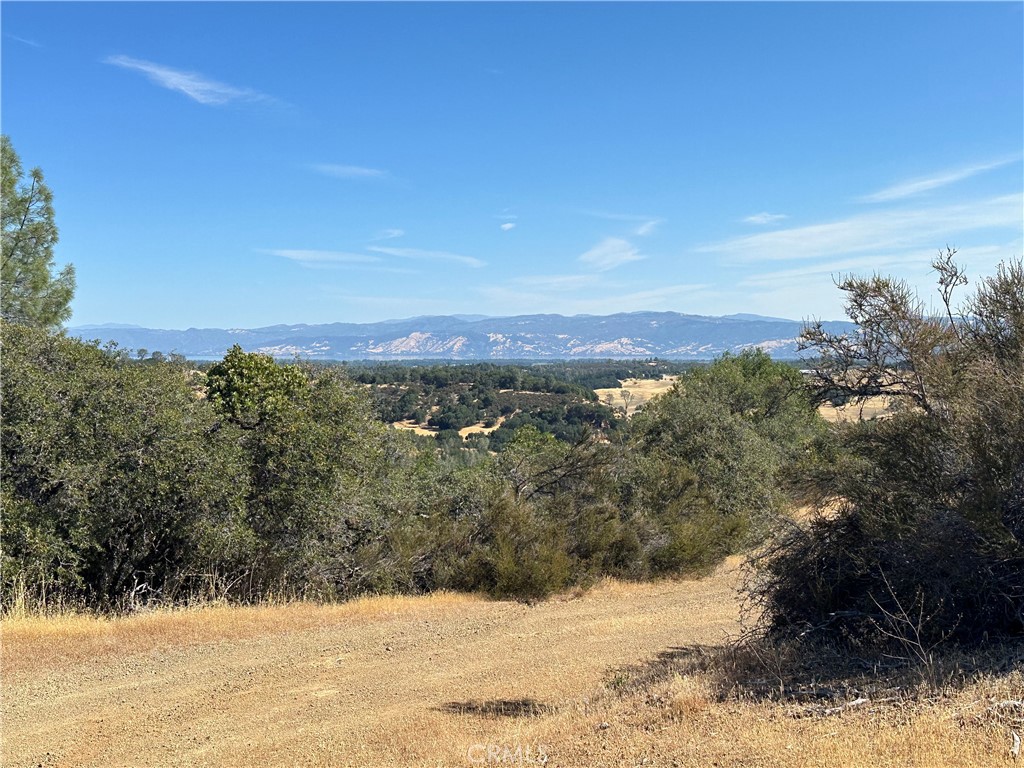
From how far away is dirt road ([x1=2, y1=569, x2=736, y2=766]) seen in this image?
270 inches

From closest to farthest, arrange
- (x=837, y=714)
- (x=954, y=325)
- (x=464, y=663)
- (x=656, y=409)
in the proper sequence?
(x=837, y=714) → (x=954, y=325) → (x=464, y=663) → (x=656, y=409)

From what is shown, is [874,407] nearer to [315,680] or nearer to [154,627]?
[315,680]

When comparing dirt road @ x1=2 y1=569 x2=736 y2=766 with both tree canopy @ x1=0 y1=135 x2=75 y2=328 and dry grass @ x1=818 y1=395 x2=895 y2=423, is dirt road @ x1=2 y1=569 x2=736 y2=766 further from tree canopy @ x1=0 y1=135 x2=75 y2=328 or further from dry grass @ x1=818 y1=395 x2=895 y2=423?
tree canopy @ x1=0 y1=135 x2=75 y2=328

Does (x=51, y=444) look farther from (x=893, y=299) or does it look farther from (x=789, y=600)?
(x=893, y=299)

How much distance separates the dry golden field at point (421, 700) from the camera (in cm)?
562

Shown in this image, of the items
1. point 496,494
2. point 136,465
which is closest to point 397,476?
point 496,494

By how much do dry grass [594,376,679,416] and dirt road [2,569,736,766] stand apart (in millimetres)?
71003

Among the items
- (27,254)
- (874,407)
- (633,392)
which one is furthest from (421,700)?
(633,392)

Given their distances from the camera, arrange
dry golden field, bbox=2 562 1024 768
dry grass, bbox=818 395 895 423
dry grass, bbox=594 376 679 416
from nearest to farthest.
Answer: dry golden field, bbox=2 562 1024 768 < dry grass, bbox=818 395 895 423 < dry grass, bbox=594 376 679 416

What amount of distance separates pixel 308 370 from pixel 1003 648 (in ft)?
47.9

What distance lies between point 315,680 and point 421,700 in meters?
1.76

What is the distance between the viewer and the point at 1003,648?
6.66 meters

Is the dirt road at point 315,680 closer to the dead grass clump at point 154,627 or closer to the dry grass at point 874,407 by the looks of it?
the dead grass clump at point 154,627

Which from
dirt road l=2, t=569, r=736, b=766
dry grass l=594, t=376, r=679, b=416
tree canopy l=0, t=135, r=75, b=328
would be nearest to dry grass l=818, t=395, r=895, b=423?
dirt road l=2, t=569, r=736, b=766
